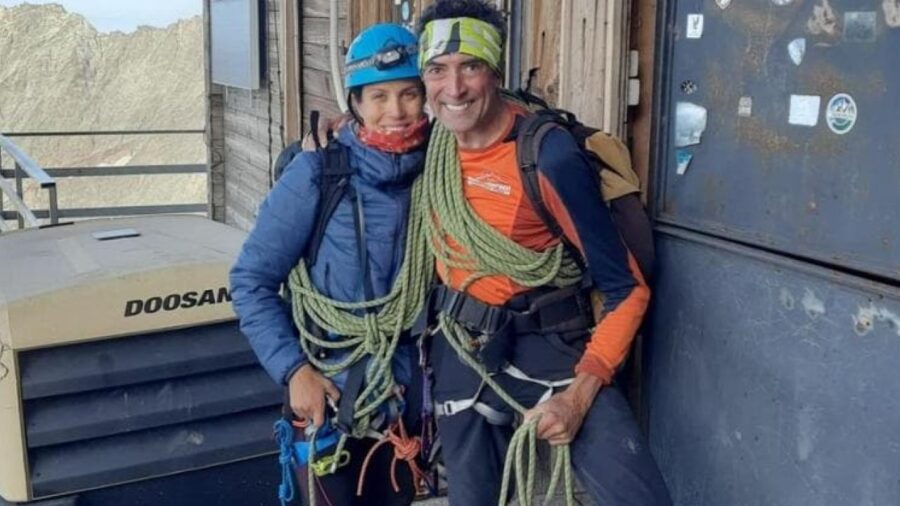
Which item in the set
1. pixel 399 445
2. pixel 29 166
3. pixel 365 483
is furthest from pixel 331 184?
pixel 29 166

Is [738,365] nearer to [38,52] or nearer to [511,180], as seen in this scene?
[511,180]

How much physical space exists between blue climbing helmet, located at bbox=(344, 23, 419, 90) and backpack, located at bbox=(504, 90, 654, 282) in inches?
10.6

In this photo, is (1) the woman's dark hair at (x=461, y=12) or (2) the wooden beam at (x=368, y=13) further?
(2) the wooden beam at (x=368, y=13)

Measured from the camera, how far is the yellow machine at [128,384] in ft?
9.55

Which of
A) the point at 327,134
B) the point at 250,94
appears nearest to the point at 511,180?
the point at 327,134

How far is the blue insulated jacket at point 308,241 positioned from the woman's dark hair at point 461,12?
1.10ft

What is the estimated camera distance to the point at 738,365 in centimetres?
277

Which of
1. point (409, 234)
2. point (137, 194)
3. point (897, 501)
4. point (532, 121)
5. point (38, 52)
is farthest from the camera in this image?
point (38, 52)

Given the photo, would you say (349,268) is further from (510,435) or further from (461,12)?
(461,12)

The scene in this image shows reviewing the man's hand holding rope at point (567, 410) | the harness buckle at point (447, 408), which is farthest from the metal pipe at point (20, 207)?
the man's hand holding rope at point (567, 410)

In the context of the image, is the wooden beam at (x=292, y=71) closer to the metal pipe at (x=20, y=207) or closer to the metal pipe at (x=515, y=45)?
the metal pipe at (x=20, y=207)

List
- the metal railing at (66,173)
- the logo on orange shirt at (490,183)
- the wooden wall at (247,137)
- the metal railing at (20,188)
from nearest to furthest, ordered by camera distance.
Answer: the logo on orange shirt at (490,183) < the metal railing at (20,188) < the metal railing at (66,173) < the wooden wall at (247,137)

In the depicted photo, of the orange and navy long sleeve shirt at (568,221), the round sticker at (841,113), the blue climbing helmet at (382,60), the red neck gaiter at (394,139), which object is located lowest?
the orange and navy long sleeve shirt at (568,221)

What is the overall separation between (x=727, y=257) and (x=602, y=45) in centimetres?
76
